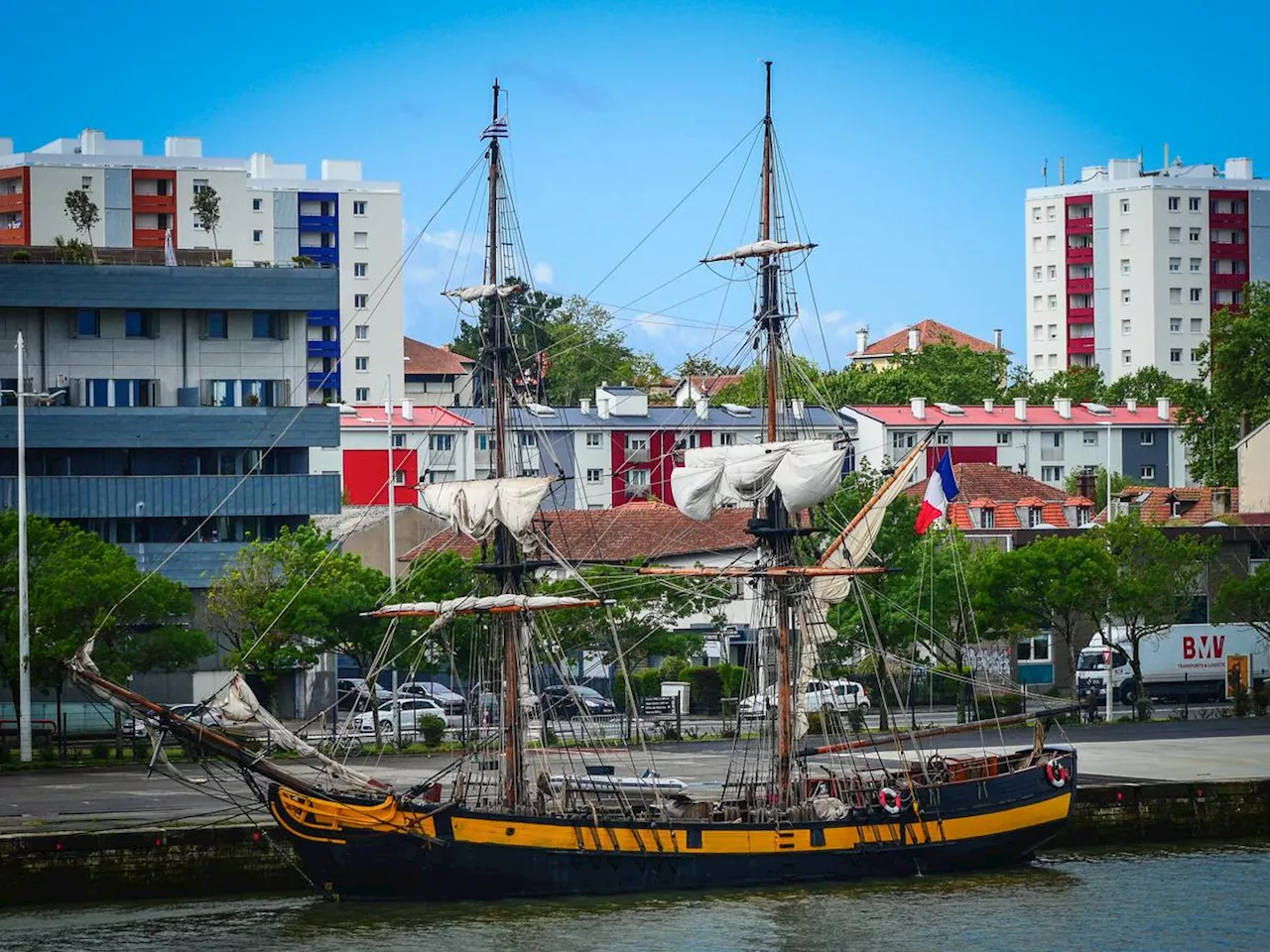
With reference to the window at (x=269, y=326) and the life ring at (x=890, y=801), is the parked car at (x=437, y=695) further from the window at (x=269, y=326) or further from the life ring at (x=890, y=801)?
the life ring at (x=890, y=801)

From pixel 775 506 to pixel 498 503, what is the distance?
26.0 ft

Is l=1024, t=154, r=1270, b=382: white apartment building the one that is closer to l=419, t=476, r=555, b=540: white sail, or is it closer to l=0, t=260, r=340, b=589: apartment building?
l=0, t=260, r=340, b=589: apartment building

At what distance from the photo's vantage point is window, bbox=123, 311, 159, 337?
83875 mm

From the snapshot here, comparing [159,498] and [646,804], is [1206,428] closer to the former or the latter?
[159,498]

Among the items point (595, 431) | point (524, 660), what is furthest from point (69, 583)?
point (595, 431)

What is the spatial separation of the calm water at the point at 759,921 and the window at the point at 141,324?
135ft

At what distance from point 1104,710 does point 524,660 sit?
3441 cm

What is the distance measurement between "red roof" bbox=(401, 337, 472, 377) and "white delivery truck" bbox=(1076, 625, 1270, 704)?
97298 mm

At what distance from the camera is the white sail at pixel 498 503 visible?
53159 millimetres

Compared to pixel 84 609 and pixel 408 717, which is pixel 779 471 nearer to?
pixel 408 717

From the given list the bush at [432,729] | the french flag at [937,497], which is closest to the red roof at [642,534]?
the bush at [432,729]

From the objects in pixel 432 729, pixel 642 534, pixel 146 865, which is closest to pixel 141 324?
pixel 432 729

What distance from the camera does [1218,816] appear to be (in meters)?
55.2

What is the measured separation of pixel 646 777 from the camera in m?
53.3
